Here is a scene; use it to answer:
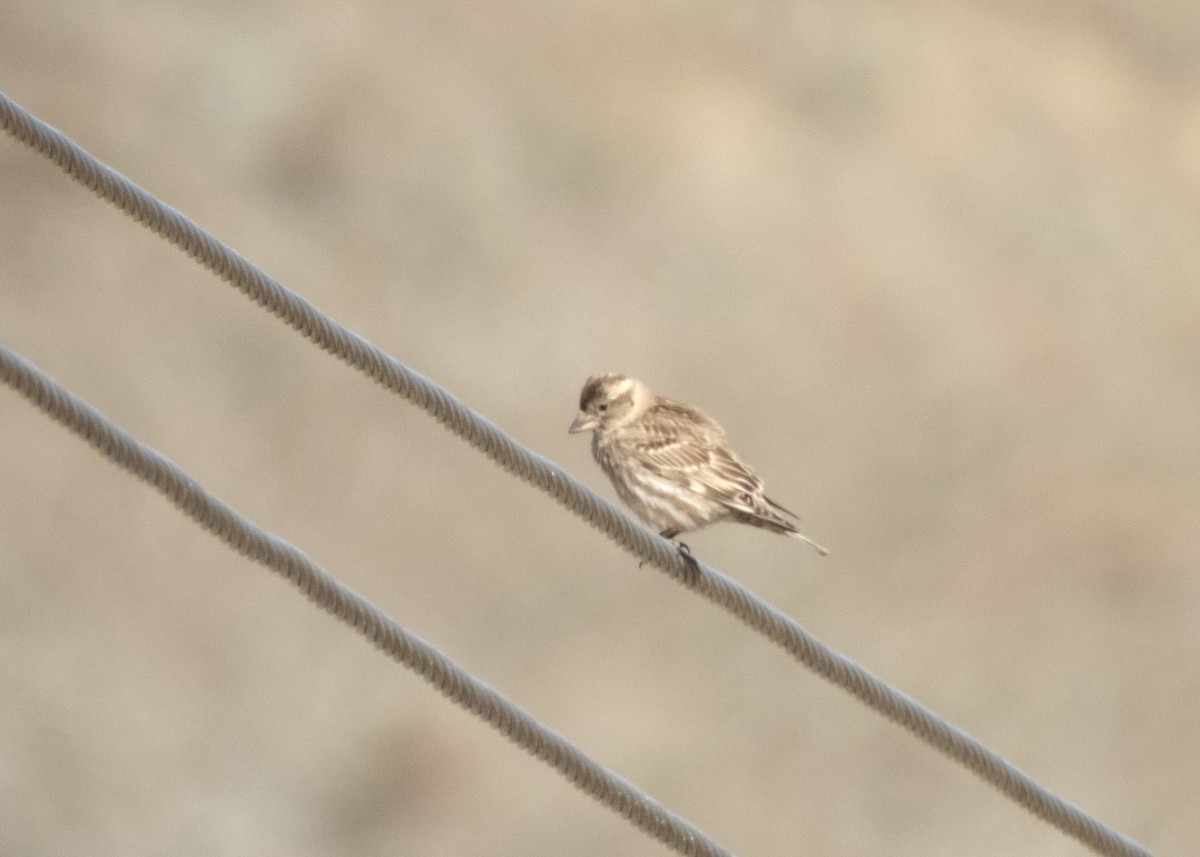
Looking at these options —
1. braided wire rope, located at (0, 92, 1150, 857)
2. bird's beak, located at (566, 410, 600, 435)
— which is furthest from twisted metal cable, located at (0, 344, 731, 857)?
bird's beak, located at (566, 410, 600, 435)

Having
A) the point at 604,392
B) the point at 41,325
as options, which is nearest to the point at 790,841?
the point at 41,325

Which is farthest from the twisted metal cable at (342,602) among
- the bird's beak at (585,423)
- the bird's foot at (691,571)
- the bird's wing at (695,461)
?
the bird's beak at (585,423)

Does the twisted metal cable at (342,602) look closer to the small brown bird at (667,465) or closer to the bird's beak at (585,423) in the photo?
the small brown bird at (667,465)

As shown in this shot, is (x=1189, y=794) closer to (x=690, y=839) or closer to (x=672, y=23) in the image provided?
(x=672, y=23)

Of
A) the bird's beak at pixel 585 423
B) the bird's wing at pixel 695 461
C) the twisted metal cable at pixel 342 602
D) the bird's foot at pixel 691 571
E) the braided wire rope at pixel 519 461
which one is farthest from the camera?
the bird's beak at pixel 585 423

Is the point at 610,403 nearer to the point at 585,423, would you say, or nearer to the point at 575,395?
the point at 585,423

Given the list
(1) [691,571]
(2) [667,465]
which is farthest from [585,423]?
(1) [691,571]
